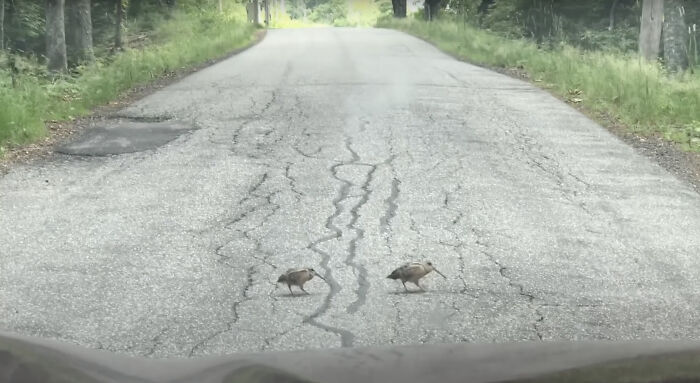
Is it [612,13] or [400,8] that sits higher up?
[400,8]

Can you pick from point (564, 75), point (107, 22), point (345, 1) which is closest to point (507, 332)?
point (564, 75)

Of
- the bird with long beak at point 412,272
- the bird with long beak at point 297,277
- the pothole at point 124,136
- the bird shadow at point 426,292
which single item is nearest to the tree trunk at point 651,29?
the pothole at point 124,136

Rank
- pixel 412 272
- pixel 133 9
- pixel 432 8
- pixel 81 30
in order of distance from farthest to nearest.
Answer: pixel 432 8 < pixel 133 9 < pixel 81 30 < pixel 412 272

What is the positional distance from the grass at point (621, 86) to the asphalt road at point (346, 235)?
1.04 meters

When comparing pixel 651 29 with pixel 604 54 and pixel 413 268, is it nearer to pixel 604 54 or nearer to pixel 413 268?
pixel 604 54

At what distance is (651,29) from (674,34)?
4.42 ft

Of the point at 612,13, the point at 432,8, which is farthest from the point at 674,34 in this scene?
Answer: the point at 432,8

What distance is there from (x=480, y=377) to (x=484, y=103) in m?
12.6

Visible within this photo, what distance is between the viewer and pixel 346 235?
621cm

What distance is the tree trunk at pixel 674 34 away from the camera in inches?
729

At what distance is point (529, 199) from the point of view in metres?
7.39

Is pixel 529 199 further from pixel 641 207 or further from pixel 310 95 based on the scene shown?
pixel 310 95

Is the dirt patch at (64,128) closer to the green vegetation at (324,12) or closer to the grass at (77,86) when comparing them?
the grass at (77,86)

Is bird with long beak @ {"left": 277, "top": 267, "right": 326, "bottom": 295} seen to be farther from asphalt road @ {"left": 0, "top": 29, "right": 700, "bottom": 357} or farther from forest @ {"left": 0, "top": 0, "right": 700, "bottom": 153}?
forest @ {"left": 0, "top": 0, "right": 700, "bottom": 153}
